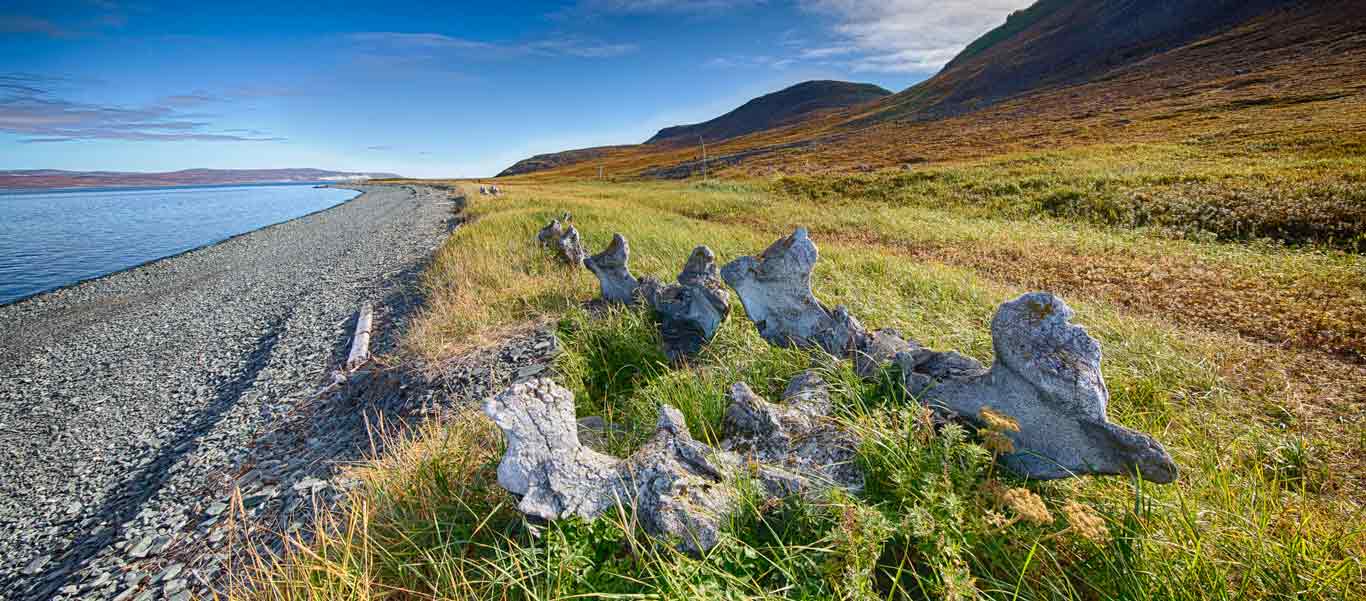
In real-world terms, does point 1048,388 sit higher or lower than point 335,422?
higher

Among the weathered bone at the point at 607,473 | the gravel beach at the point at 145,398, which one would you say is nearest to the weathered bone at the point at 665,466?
the weathered bone at the point at 607,473

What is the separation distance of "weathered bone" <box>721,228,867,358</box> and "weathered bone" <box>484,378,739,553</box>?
6.03 ft

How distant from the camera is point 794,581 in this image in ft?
6.73

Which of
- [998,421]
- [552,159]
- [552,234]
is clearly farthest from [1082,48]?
[552,159]

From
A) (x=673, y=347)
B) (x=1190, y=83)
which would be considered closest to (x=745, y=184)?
(x=673, y=347)

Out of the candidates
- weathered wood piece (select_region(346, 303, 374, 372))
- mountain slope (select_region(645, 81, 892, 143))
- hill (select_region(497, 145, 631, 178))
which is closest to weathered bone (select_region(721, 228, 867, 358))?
weathered wood piece (select_region(346, 303, 374, 372))

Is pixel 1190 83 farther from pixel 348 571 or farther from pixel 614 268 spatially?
pixel 348 571

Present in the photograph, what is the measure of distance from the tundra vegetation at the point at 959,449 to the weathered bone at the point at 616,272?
1.59 feet

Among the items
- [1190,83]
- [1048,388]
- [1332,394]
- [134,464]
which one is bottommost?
[134,464]

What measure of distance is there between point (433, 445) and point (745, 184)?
31713 millimetres

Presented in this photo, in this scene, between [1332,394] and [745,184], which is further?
[745,184]

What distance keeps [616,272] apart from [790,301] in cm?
345

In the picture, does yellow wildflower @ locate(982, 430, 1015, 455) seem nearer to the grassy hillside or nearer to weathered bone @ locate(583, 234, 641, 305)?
the grassy hillside

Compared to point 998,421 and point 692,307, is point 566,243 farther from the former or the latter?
point 998,421
